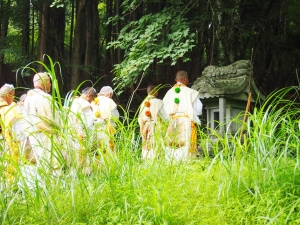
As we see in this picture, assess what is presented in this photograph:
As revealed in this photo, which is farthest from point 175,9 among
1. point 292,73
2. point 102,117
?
point 292,73

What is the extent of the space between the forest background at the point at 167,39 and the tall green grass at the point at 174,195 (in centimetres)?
67

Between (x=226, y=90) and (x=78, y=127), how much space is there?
2.58 m

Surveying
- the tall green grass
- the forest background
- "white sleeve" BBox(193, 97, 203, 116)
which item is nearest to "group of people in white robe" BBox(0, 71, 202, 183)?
"white sleeve" BBox(193, 97, 203, 116)

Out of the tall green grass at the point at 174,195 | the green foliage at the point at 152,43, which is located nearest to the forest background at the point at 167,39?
the green foliage at the point at 152,43

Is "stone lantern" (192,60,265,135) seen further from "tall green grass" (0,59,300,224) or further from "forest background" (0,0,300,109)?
"tall green grass" (0,59,300,224)

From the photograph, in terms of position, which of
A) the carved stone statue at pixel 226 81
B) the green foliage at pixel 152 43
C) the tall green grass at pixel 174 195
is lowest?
the tall green grass at pixel 174 195

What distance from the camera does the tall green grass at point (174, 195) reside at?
2.42 metres

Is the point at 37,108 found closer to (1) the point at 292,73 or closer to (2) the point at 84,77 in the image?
(1) the point at 292,73

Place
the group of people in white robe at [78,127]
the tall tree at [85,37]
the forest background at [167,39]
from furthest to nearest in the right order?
the tall tree at [85,37], the forest background at [167,39], the group of people in white robe at [78,127]

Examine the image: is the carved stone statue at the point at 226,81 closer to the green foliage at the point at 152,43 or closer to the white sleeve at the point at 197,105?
the white sleeve at the point at 197,105

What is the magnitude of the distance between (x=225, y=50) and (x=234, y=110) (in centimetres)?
212

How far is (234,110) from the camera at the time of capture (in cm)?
→ 590

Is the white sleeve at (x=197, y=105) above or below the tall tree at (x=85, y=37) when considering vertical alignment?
below

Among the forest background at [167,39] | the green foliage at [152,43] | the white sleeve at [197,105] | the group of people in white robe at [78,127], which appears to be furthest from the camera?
the forest background at [167,39]
